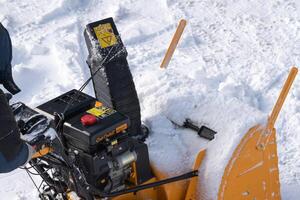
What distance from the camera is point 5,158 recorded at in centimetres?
284

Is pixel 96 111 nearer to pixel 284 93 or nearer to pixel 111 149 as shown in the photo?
pixel 111 149

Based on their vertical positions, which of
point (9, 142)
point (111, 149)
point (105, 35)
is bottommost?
point (111, 149)

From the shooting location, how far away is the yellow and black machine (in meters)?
3.26

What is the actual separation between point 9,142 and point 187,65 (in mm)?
3371

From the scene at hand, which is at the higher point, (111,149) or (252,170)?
(111,149)

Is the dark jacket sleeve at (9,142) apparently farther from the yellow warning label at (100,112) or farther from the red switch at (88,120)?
the yellow warning label at (100,112)

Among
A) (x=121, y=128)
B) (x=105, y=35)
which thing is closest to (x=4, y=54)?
(x=121, y=128)

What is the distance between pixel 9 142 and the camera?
2816 mm

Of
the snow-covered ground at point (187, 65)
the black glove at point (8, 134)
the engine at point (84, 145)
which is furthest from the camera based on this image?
the snow-covered ground at point (187, 65)

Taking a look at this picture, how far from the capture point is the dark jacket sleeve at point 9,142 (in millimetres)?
2779

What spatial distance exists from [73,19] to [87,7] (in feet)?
1.11

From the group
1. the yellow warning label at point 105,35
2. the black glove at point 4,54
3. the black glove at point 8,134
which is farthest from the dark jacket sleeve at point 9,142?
the yellow warning label at point 105,35

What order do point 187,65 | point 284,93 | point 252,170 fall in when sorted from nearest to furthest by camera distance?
point 284,93
point 252,170
point 187,65

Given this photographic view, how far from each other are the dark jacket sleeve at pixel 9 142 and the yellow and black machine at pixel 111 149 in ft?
0.61
